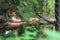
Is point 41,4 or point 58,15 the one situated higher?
point 41,4

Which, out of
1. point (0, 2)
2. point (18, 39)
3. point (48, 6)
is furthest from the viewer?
point (48, 6)

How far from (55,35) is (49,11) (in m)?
4.70

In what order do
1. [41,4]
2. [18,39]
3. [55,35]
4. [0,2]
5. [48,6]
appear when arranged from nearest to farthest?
[55,35], [18,39], [0,2], [41,4], [48,6]

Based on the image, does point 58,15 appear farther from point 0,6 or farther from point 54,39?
point 54,39

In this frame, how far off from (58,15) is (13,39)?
0.63 meters

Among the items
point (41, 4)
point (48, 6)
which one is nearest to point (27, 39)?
point (41, 4)

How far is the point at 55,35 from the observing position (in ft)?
1.64

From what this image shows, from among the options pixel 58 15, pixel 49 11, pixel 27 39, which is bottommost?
pixel 27 39

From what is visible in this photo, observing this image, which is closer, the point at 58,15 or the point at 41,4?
the point at 58,15

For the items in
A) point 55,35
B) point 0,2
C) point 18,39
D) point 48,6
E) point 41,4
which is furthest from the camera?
point 48,6

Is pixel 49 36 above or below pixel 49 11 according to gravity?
below

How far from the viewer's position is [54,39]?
0.50m

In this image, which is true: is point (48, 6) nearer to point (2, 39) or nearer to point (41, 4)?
point (41, 4)

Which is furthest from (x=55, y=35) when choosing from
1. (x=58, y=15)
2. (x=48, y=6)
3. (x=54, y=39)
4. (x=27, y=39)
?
(x=48, y=6)
